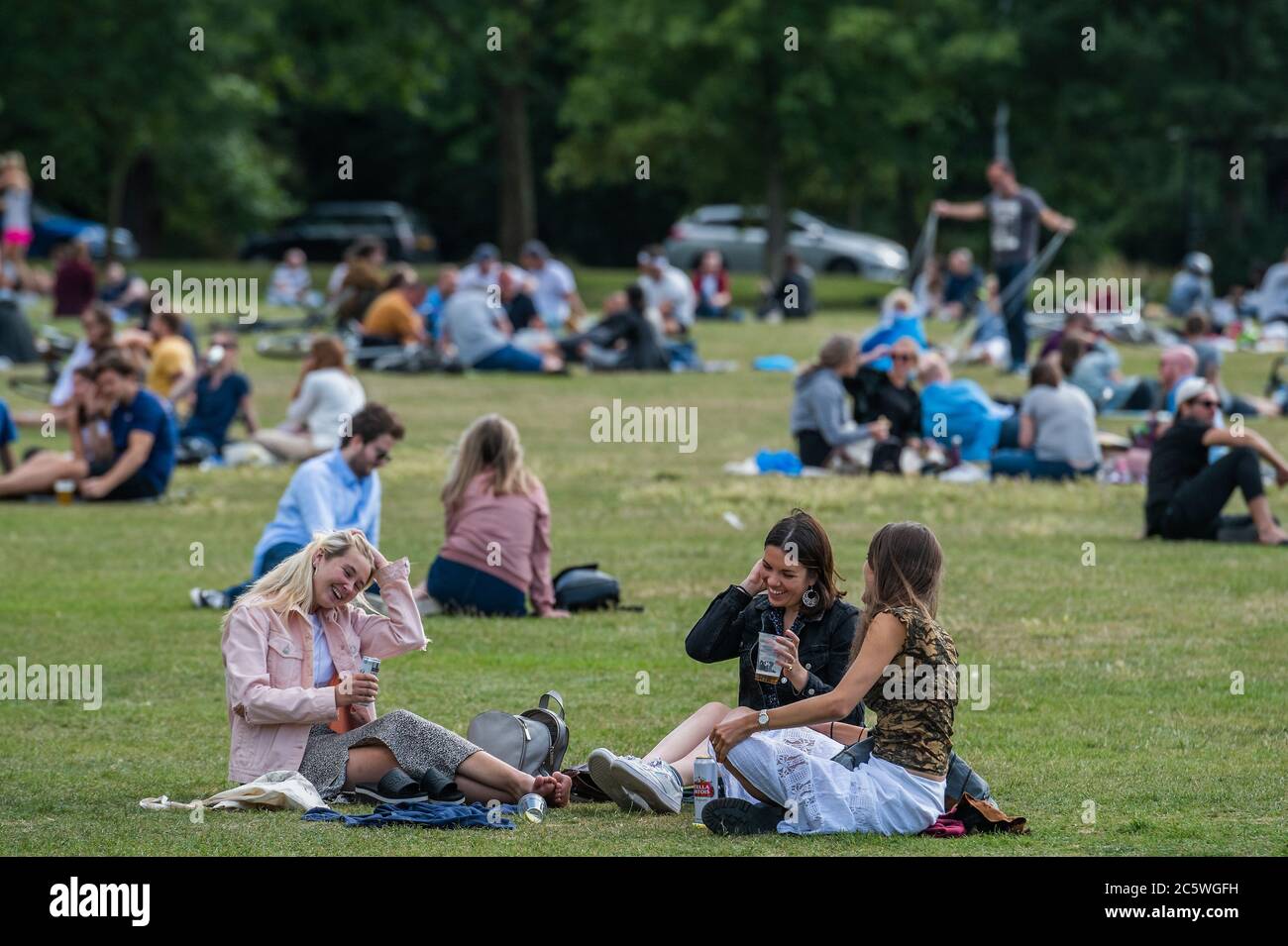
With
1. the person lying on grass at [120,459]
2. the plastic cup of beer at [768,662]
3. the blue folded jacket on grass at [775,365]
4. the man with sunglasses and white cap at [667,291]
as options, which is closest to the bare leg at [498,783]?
the plastic cup of beer at [768,662]

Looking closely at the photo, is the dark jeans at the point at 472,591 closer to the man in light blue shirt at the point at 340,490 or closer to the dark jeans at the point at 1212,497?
the man in light blue shirt at the point at 340,490

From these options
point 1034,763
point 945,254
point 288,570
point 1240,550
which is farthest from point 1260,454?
point 945,254

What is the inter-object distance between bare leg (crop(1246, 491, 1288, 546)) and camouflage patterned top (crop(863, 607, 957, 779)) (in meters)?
7.99

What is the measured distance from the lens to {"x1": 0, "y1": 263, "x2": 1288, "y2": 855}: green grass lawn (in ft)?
25.3

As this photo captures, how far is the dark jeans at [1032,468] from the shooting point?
1856cm

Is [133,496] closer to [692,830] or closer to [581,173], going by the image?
[692,830]

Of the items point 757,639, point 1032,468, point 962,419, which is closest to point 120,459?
point 962,419

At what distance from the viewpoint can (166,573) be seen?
1426cm

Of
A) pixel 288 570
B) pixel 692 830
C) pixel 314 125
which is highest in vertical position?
pixel 314 125

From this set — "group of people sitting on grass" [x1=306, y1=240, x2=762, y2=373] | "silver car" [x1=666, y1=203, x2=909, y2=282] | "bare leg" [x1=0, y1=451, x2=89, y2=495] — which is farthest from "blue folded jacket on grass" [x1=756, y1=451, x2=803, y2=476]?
"silver car" [x1=666, y1=203, x2=909, y2=282]

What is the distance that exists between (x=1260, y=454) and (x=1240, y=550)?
684 millimetres

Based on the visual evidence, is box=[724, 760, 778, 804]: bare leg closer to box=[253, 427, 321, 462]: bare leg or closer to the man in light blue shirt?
the man in light blue shirt

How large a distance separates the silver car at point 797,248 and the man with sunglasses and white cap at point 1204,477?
3958 centimetres

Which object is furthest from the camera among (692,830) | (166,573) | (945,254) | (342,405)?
(945,254)
